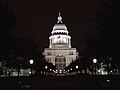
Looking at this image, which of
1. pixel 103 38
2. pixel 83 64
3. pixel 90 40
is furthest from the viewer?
pixel 83 64

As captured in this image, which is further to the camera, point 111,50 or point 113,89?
point 111,50

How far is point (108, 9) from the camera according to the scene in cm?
4522

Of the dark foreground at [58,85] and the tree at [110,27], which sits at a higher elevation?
the tree at [110,27]

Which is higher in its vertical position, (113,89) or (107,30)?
(107,30)

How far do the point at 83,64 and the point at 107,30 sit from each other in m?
84.4

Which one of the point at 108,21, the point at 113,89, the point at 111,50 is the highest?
the point at 108,21

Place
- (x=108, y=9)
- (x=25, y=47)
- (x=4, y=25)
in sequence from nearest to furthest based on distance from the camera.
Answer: (x=4, y=25) → (x=108, y=9) → (x=25, y=47)

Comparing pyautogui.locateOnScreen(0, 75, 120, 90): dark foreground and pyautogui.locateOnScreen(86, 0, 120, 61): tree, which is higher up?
pyautogui.locateOnScreen(86, 0, 120, 61): tree

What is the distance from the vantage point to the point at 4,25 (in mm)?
42156

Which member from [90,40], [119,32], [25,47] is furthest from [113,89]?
[25,47]

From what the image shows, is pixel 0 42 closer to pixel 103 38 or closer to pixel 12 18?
pixel 12 18

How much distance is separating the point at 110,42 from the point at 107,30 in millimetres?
1490

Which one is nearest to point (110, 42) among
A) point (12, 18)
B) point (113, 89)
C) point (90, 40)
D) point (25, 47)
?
point (90, 40)

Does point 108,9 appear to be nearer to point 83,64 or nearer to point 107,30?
point 107,30
